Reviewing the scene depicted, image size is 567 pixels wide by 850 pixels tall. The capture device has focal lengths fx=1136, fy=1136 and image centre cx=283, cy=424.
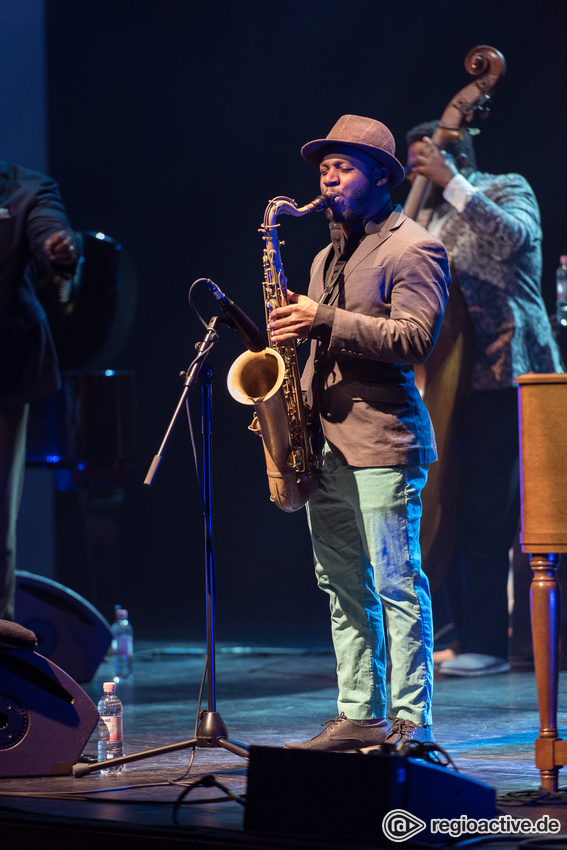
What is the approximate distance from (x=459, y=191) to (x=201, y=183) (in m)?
3.20

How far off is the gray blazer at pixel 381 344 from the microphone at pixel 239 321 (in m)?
0.15

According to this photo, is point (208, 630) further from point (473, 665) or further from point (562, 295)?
point (562, 295)

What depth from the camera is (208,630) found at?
9.29 feet

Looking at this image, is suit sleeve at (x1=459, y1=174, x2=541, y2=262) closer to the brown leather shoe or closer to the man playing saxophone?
the man playing saxophone

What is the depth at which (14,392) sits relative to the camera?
4242 millimetres

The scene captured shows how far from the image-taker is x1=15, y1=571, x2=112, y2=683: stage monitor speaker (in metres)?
4.65

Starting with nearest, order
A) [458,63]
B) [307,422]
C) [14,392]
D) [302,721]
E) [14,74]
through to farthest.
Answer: [307,422] → [302,721] → [14,392] → [458,63] → [14,74]

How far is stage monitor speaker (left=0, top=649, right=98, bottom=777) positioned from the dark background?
3.69 meters

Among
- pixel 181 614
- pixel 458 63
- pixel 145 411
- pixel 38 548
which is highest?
pixel 458 63

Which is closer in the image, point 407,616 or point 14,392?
point 407,616

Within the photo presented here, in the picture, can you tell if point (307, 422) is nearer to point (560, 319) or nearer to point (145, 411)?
point (560, 319)

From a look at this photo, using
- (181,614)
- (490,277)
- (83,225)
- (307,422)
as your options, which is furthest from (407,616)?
(83,225)

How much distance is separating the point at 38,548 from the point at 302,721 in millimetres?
3758

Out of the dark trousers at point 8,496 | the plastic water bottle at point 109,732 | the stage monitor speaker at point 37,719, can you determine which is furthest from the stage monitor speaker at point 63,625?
the stage monitor speaker at point 37,719
